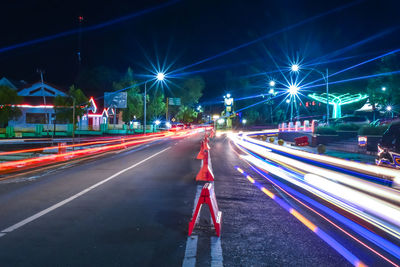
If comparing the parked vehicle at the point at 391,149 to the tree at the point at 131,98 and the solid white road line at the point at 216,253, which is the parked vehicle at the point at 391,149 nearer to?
the solid white road line at the point at 216,253

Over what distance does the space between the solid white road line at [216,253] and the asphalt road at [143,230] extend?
0.01m

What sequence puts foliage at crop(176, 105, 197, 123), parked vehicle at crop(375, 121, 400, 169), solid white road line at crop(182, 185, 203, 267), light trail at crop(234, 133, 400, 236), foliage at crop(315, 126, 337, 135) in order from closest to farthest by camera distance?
solid white road line at crop(182, 185, 203, 267) < light trail at crop(234, 133, 400, 236) < parked vehicle at crop(375, 121, 400, 169) < foliage at crop(315, 126, 337, 135) < foliage at crop(176, 105, 197, 123)

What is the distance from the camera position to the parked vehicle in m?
8.64

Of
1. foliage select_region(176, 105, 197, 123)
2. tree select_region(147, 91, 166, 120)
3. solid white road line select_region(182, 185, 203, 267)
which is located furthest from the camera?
foliage select_region(176, 105, 197, 123)

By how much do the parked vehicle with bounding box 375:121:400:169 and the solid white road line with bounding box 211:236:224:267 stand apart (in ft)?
20.6

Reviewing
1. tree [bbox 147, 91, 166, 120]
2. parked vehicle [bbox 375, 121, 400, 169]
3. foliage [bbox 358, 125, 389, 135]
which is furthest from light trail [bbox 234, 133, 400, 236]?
tree [bbox 147, 91, 166, 120]

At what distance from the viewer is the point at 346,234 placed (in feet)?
16.6

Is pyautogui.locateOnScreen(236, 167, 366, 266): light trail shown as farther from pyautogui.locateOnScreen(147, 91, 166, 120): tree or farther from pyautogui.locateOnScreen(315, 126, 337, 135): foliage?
pyautogui.locateOnScreen(147, 91, 166, 120): tree

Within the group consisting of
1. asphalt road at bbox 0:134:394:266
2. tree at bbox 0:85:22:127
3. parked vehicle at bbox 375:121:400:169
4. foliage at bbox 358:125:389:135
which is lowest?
asphalt road at bbox 0:134:394:266

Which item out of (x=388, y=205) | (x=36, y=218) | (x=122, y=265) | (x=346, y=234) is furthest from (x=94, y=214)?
(x=388, y=205)

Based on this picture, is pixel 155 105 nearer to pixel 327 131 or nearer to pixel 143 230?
pixel 327 131

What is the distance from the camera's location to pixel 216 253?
4.19 meters

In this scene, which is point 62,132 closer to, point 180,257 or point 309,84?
point 180,257

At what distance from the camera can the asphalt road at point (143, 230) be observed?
4047mm
